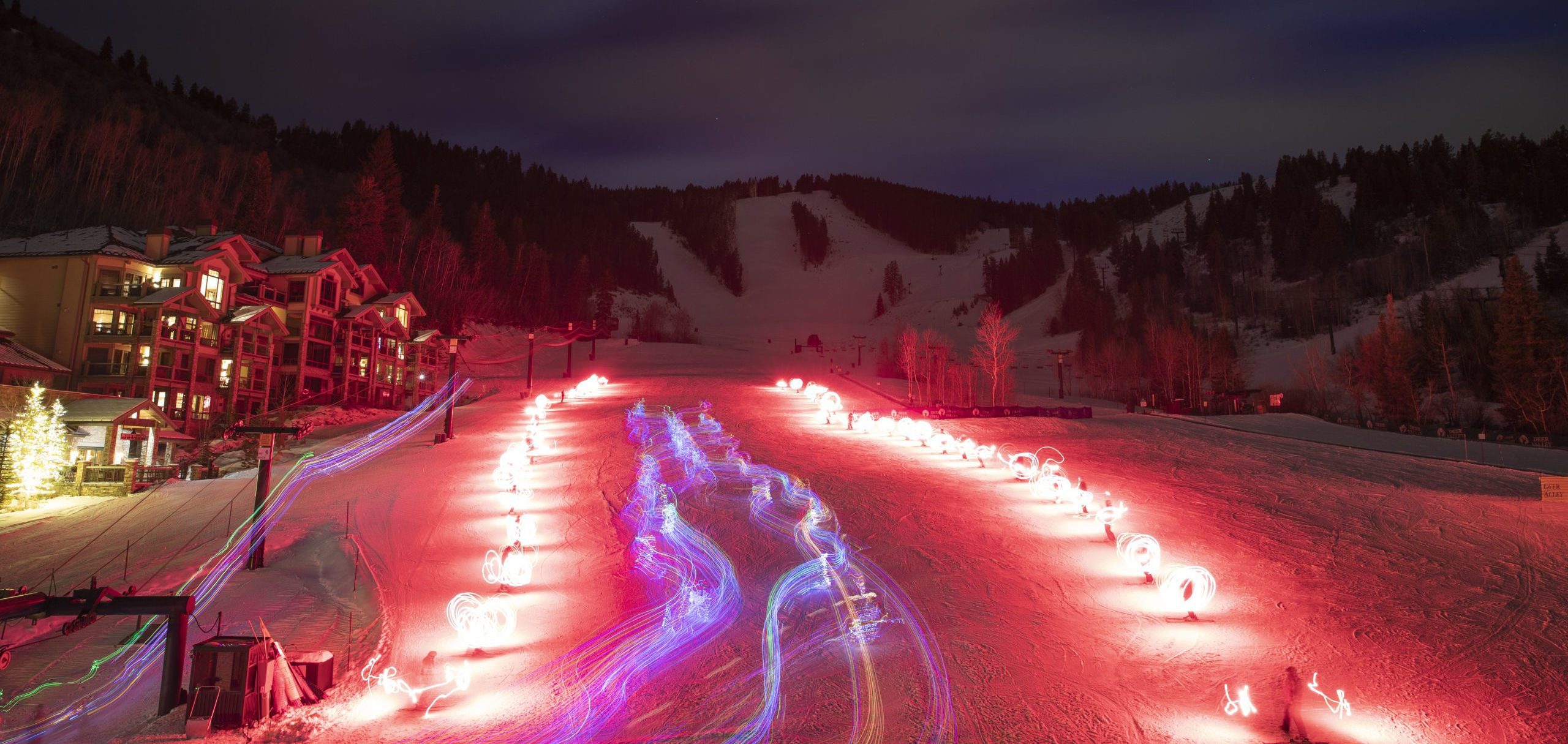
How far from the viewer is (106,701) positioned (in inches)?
337

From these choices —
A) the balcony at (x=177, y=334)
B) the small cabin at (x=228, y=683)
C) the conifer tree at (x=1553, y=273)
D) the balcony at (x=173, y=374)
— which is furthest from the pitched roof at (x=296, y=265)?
the conifer tree at (x=1553, y=273)

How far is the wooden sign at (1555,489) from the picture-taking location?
16953mm

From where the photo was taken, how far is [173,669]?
806 cm

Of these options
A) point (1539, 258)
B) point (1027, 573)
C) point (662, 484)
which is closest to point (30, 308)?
point (662, 484)

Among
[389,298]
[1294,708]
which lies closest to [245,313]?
[389,298]

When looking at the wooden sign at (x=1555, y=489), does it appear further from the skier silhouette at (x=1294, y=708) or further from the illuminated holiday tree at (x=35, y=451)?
the illuminated holiday tree at (x=35, y=451)

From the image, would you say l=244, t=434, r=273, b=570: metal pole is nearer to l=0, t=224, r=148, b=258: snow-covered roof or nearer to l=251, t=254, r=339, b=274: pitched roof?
l=0, t=224, r=148, b=258: snow-covered roof

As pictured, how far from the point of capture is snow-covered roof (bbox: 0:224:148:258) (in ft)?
105

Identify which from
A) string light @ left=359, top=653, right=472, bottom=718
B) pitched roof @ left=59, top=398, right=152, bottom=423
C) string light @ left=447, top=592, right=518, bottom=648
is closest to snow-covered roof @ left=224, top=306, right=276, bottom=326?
pitched roof @ left=59, top=398, right=152, bottom=423

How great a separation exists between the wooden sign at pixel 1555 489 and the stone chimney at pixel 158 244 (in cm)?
4700

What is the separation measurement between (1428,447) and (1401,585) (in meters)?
22.0

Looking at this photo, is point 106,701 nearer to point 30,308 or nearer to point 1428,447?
point 30,308

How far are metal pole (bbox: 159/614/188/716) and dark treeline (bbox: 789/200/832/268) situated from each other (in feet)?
512

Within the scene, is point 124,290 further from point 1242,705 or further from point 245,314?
point 1242,705
